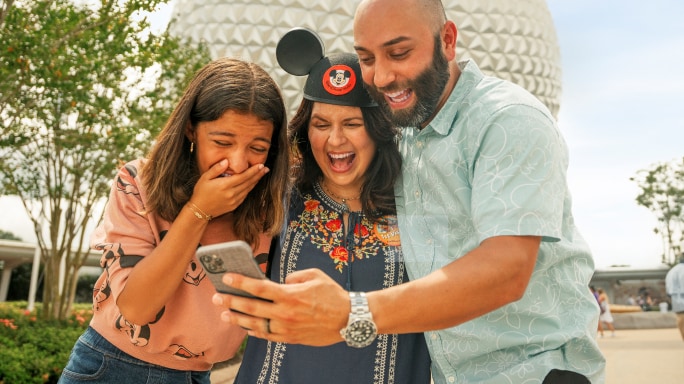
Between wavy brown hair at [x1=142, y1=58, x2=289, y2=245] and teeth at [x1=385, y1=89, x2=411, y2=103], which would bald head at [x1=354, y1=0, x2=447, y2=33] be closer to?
teeth at [x1=385, y1=89, x2=411, y2=103]

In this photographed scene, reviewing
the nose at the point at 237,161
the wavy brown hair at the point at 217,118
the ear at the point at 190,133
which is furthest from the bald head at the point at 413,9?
the ear at the point at 190,133

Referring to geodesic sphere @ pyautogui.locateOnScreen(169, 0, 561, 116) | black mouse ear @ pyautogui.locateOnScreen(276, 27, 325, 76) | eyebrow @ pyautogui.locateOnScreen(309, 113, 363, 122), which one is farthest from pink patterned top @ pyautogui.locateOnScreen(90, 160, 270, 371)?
geodesic sphere @ pyautogui.locateOnScreen(169, 0, 561, 116)

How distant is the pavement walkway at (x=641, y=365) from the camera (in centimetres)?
890

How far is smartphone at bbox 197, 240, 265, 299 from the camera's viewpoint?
1.63 metres

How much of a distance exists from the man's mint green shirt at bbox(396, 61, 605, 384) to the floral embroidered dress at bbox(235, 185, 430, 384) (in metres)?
0.28

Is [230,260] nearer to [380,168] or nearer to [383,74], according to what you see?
[383,74]

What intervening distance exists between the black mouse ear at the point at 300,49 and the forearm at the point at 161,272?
1.22 meters

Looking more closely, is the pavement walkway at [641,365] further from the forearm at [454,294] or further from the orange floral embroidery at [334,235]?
the forearm at [454,294]

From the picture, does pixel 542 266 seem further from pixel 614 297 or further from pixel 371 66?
pixel 614 297

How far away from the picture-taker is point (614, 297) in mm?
43656

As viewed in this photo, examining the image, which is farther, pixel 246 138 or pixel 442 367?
pixel 246 138

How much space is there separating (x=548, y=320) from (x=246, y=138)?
1313 millimetres

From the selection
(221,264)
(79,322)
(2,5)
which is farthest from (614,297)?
(221,264)

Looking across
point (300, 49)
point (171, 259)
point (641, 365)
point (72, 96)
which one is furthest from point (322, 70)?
point (641, 365)
